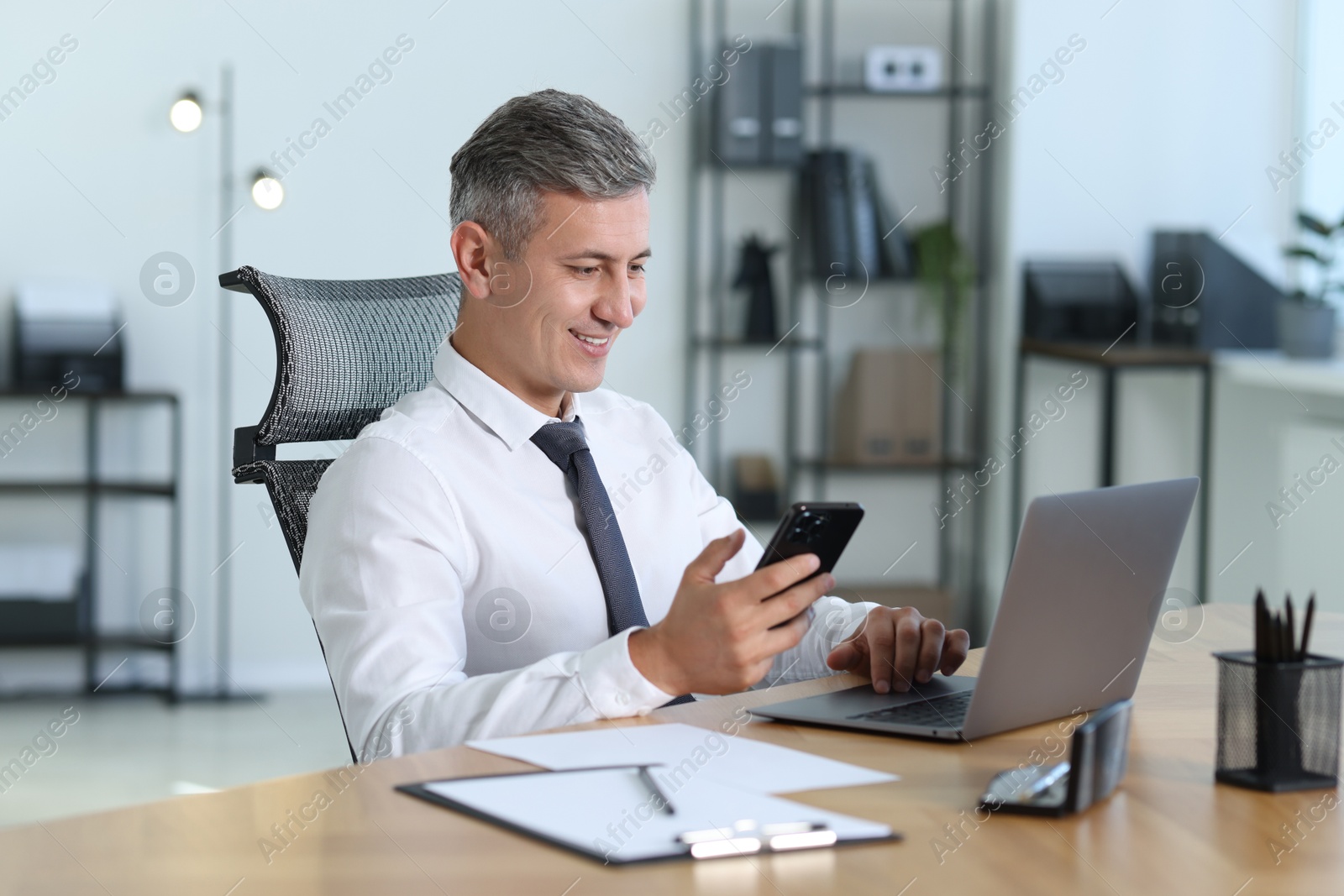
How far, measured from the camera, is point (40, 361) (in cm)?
360

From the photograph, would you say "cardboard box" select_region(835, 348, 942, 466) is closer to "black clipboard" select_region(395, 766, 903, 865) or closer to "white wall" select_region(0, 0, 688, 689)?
"white wall" select_region(0, 0, 688, 689)

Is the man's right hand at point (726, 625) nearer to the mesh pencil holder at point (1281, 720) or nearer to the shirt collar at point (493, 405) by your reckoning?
the mesh pencil holder at point (1281, 720)

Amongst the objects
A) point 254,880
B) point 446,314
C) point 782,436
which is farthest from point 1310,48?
point 254,880

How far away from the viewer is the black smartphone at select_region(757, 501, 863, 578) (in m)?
1.07

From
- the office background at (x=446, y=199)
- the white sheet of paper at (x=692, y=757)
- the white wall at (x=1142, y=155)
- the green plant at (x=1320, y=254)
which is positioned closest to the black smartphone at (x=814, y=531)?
the white sheet of paper at (x=692, y=757)

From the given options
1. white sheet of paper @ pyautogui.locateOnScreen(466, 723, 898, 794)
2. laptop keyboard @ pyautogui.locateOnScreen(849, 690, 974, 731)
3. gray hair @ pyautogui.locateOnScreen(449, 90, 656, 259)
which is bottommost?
laptop keyboard @ pyautogui.locateOnScreen(849, 690, 974, 731)

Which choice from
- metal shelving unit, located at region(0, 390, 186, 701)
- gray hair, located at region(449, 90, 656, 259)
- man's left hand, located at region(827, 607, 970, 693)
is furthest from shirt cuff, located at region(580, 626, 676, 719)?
metal shelving unit, located at region(0, 390, 186, 701)

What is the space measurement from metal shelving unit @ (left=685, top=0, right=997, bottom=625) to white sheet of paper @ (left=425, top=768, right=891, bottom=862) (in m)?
3.15

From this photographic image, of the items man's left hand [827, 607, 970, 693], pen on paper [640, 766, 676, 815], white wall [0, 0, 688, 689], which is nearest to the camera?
pen on paper [640, 766, 676, 815]

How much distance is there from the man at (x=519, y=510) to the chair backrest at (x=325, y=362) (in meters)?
0.10

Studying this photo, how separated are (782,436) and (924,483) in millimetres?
478

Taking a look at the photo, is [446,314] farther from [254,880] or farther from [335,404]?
[254,880]

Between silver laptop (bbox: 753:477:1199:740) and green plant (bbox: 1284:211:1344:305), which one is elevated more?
green plant (bbox: 1284:211:1344:305)

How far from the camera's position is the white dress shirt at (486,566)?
1.18 metres
